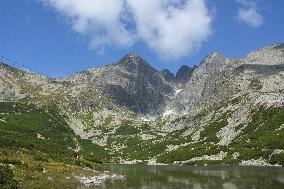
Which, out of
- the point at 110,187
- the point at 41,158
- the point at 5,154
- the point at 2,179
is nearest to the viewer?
the point at 2,179

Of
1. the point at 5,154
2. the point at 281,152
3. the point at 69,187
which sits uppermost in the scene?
the point at 281,152

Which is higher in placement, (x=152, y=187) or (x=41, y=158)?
(x=41, y=158)

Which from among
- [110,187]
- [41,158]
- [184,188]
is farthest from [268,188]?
[41,158]

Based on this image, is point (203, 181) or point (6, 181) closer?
point (6, 181)

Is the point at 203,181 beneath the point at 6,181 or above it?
above

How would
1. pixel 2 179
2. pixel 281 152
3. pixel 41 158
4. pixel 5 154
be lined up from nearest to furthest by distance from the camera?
pixel 2 179, pixel 5 154, pixel 41 158, pixel 281 152

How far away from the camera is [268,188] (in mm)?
69938

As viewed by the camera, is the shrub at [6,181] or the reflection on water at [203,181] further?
the reflection on water at [203,181]

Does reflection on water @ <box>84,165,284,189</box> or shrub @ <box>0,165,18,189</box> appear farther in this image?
reflection on water @ <box>84,165,284,189</box>

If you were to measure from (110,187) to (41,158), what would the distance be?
36558mm

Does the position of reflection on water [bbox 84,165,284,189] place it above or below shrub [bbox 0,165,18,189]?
above

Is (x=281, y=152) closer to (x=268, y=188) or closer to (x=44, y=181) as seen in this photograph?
(x=268, y=188)

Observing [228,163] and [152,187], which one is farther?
[228,163]

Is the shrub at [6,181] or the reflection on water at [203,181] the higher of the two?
the reflection on water at [203,181]
